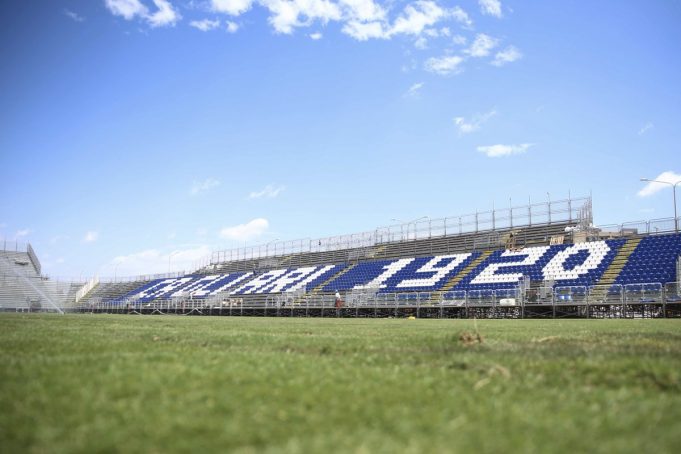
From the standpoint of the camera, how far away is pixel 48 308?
5412 cm

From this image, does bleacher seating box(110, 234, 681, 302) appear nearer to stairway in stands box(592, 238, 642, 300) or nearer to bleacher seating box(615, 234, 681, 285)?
bleacher seating box(615, 234, 681, 285)

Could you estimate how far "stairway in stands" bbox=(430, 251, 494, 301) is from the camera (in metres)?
31.0

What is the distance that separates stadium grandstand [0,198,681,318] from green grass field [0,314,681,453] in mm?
23442

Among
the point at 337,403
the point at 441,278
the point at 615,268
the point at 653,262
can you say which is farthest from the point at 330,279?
the point at 337,403

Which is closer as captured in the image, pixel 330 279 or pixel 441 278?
pixel 441 278

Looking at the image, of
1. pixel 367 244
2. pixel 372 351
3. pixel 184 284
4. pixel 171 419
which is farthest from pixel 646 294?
pixel 184 284

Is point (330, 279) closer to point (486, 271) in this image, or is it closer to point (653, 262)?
point (486, 271)

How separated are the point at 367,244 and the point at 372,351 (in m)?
45.9

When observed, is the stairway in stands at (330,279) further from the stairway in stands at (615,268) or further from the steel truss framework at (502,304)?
the stairway in stands at (615,268)

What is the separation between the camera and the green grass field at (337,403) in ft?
6.49

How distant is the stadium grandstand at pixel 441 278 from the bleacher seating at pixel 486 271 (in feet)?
0.29

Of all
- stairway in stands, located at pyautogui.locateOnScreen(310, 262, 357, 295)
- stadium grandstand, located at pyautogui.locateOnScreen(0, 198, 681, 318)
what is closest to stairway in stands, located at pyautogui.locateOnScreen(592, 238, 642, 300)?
stadium grandstand, located at pyautogui.locateOnScreen(0, 198, 681, 318)

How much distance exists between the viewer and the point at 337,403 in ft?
8.64

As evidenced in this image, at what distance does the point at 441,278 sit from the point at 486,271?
116 inches
